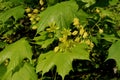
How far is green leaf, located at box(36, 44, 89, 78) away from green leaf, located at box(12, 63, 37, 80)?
0.80 ft

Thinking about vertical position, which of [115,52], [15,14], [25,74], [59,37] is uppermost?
[15,14]

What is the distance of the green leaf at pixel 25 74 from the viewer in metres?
2.08

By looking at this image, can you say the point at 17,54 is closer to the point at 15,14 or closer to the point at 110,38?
the point at 15,14

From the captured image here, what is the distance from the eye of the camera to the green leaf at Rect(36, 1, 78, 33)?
1887mm

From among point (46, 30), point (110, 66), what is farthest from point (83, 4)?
point (110, 66)

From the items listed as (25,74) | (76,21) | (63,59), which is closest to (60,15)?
(76,21)

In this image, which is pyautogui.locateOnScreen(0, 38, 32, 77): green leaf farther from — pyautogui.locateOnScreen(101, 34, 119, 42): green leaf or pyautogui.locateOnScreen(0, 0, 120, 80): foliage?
pyautogui.locateOnScreen(101, 34, 119, 42): green leaf

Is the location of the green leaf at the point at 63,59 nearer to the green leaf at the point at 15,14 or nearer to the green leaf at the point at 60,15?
the green leaf at the point at 60,15

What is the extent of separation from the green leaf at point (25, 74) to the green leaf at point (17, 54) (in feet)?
0.17

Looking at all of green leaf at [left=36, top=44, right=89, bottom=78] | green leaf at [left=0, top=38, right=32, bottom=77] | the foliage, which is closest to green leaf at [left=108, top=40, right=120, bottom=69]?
the foliage

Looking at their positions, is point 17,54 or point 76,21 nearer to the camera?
point 76,21

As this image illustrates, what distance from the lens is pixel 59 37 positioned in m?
1.89

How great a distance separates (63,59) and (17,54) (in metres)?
0.39

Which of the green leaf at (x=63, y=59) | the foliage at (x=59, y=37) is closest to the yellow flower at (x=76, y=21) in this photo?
the foliage at (x=59, y=37)
